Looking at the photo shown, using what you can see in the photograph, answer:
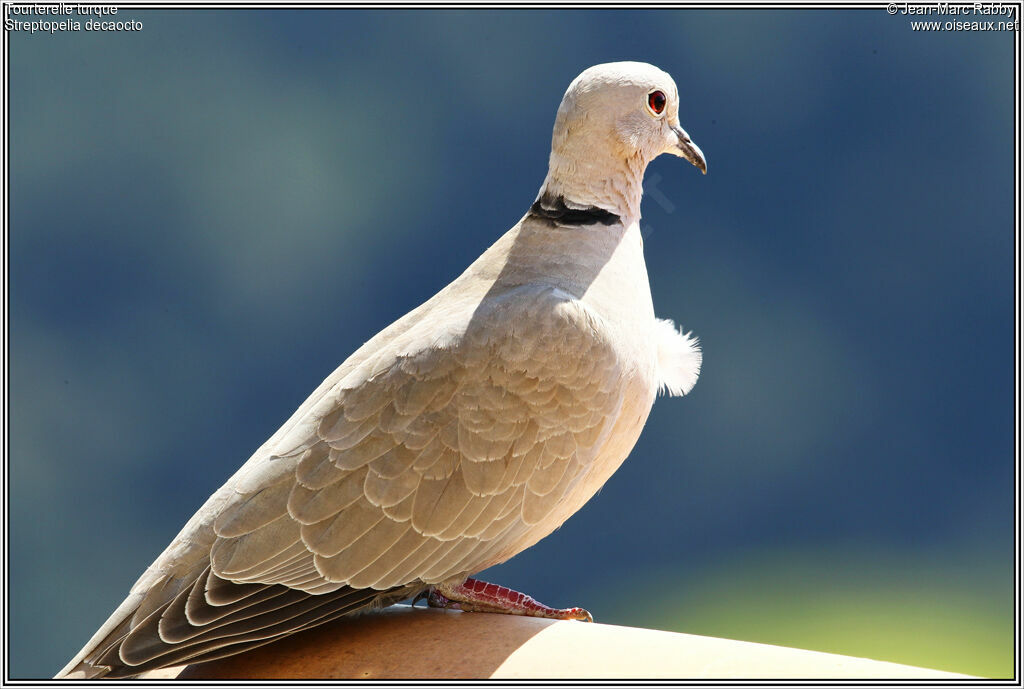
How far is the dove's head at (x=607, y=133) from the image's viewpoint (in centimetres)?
260

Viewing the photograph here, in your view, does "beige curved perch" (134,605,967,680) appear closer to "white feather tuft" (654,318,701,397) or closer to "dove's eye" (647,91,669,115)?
"white feather tuft" (654,318,701,397)

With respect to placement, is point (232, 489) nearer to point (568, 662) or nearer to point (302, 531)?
point (302, 531)

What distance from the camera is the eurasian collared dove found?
2.14 metres

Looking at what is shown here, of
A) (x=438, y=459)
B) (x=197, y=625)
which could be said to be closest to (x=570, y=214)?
(x=438, y=459)

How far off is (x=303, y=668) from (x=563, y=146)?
141 centimetres

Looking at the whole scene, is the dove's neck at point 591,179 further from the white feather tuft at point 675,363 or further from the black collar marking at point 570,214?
the white feather tuft at point 675,363

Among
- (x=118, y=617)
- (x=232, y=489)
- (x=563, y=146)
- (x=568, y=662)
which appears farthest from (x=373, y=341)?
(x=568, y=662)

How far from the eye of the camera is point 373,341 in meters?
2.59

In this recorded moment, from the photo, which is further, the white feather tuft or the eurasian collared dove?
the white feather tuft

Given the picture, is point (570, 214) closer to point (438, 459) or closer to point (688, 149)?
point (688, 149)

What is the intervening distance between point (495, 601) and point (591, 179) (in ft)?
3.54

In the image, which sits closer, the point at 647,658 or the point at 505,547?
the point at 647,658

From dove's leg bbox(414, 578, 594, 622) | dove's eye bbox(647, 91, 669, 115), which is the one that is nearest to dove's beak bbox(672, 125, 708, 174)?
dove's eye bbox(647, 91, 669, 115)

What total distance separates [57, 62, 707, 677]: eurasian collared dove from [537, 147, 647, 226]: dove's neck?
0.02m
